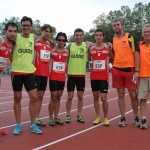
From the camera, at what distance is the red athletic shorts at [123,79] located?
4951mm

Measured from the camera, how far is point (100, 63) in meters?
5.13

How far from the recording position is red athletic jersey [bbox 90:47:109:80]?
512 cm

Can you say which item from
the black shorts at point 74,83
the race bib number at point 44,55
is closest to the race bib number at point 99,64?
the black shorts at point 74,83

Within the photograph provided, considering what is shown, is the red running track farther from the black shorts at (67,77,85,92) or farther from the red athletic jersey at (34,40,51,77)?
the red athletic jersey at (34,40,51,77)

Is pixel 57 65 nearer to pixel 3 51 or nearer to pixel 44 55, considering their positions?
pixel 44 55

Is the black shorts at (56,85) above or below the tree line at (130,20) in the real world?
below

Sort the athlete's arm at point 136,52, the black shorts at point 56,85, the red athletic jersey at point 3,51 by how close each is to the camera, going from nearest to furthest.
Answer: the red athletic jersey at point 3,51 < the athlete's arm at point 136,52 < the black shorts at point 56,85

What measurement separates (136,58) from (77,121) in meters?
1.95

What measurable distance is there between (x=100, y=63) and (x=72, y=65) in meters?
0.62

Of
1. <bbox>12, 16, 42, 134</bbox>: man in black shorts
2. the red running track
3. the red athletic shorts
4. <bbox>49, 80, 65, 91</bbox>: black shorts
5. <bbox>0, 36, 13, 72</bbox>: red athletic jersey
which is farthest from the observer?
<bbox>49, 80, 65, 91</bbox>: black shorts

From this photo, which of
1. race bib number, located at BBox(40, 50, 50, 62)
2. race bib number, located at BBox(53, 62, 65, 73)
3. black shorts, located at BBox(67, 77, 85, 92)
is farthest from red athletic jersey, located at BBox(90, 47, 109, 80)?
race bib number, located at BBox(40, 50, 50, 62)

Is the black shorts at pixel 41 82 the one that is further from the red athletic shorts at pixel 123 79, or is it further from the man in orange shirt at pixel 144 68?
the man in orange shirt at pixel 144 68

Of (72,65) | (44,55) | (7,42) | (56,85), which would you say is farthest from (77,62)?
(7,42)

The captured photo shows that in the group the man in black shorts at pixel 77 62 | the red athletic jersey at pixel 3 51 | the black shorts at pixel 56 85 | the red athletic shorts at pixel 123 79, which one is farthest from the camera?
the man in black shorts at pixel 77 62
